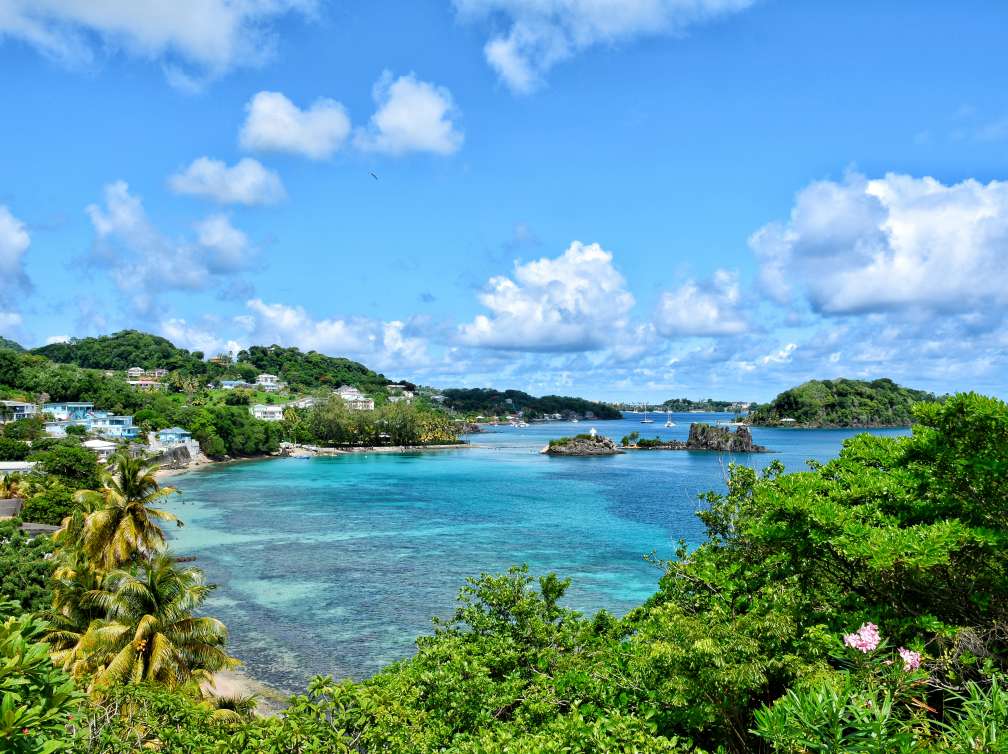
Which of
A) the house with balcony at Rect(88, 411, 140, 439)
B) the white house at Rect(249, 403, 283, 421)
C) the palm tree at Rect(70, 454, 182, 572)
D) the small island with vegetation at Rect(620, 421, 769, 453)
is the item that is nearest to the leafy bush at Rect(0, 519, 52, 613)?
the palm tree at Rect(70, 454, 182, 572)

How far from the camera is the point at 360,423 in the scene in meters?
123

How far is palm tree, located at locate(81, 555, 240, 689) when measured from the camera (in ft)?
48.2

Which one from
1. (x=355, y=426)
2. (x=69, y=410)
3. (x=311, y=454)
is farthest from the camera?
(x=355, y=426)

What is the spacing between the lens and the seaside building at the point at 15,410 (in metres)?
81.3

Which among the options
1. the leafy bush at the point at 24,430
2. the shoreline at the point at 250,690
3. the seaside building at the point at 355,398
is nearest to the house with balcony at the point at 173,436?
the leafy bush at the point at 24,430

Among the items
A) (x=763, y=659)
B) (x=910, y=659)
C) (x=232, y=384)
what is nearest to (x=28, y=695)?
(x=763, y=659)

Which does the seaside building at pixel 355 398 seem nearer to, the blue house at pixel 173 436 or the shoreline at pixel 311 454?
the shoreline at pixel 311 454

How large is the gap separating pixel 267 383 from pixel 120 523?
156565 millimetres

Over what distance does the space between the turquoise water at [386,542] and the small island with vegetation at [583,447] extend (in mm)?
29641

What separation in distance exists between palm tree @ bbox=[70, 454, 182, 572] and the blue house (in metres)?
70.7

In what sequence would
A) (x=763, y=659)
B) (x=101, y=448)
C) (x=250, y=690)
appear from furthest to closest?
(x=101, y=448) < (x=250, y=690) < (x=763, y=659)

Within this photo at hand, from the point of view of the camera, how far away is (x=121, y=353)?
18175cm

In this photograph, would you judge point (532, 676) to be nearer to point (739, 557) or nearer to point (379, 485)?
point (739, 557)

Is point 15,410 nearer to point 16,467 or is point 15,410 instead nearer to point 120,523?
point 16,467
